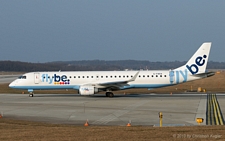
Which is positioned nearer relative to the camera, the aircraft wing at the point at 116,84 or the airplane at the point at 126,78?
the aircraft wing at the point at 116,84

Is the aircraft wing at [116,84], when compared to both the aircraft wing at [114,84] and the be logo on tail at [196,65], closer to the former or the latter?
the aircraft wing at [114,84]

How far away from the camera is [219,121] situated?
23.0m

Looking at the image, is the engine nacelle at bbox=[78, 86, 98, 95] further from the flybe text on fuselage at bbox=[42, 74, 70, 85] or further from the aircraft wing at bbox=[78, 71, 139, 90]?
the flybe text on fuselage at bbox=[42, 74, 70, 85]

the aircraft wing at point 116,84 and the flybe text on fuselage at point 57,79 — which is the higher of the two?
the flybe text on fuselage at point 57,79

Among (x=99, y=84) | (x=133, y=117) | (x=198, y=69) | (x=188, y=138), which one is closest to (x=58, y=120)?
(x=133, y=117)

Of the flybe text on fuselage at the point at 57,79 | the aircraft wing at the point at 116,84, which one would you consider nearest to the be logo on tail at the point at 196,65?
the aircraft wing at the point at 116,84

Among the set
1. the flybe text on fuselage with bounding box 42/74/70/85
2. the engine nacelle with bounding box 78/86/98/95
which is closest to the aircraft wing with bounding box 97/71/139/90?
the engine nacelle with bounding box 78/86/98/95

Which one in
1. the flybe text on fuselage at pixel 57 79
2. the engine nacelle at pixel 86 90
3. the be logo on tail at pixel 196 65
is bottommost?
the engine nacelle at pixel 86 90

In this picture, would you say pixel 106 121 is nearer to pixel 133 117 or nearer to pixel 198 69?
pixel 133 117

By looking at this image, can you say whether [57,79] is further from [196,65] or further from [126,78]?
[196,65]

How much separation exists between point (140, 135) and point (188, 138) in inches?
81.5

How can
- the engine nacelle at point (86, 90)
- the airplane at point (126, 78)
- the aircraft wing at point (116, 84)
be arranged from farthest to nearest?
the airplane at point (126, 78) → the aircraft wing at point (116, 84) → the engine nacelle at point (86, 90)

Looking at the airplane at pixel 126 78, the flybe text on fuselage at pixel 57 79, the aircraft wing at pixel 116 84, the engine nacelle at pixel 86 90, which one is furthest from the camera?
the flybe text on fuselage at pixel 57 79

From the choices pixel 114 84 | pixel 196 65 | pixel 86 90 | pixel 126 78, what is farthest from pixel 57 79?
pixel 196 65
